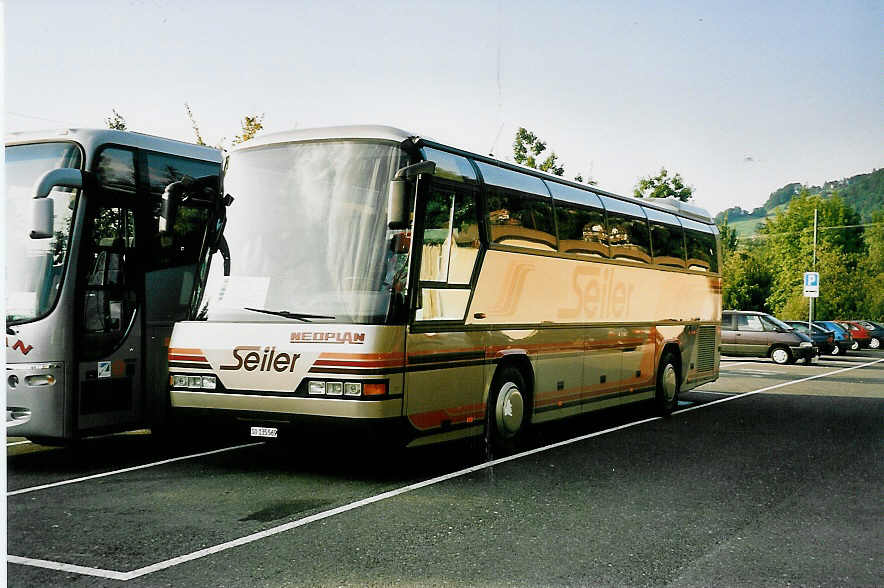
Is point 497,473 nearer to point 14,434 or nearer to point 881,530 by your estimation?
point 881,530

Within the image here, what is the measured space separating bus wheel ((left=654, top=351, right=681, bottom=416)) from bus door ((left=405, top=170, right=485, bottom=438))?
6052 mm

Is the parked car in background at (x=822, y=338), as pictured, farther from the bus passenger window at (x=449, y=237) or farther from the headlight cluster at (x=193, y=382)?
the headlight cluster at (x=193, y=382)

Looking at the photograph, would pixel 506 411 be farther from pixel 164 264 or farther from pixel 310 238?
pixel 164 264

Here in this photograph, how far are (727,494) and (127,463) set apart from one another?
589cm

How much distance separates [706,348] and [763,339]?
692 inches

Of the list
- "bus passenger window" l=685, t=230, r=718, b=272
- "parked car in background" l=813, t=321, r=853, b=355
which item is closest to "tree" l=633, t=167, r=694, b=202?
"parked car in background" l=813, t=321, r=853, b=355

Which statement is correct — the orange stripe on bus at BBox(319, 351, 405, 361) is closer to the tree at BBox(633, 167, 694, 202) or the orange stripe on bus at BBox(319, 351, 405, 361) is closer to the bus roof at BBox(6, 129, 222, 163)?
the bus roof at BBox(6, 129, 222, 163)

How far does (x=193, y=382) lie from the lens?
29.0ft

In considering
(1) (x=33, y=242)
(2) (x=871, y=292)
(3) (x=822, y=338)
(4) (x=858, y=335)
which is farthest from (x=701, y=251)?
(2) (x=871, y=292)

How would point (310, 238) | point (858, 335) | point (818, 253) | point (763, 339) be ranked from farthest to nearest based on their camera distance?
point (818, 253) → point (858, 335) → point (763, 339) → point (310, 238)

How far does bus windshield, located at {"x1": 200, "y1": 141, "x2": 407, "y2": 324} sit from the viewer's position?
8305 millimetres

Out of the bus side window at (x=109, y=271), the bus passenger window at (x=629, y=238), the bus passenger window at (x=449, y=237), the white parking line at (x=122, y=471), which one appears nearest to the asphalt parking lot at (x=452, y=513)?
the white parking line at (x=122, y=471)

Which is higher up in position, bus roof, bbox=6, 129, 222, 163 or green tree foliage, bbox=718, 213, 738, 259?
green tree foliage, bbox=718, 213, 738, 259

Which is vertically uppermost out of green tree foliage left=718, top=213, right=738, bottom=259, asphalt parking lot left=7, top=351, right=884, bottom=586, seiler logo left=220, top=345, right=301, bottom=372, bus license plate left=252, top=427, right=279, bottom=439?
green tree foliage left=718, top=213, right=738, bottom=259
